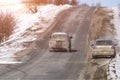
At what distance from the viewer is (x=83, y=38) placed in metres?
52.1

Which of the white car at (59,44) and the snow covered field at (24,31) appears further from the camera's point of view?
the white car at (59,44)

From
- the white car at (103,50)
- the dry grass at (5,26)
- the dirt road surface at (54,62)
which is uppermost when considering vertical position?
the dry grass at (5,26)

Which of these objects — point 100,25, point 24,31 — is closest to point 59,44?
point 24,31

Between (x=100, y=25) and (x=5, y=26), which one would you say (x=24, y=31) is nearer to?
(x=5, y=26)

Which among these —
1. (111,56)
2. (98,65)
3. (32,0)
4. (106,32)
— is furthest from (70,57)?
(32,0)

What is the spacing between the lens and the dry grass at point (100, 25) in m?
54.6

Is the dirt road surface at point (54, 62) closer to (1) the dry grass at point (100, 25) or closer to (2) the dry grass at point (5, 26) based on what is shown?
(1) the dry grass at point (100, 25)

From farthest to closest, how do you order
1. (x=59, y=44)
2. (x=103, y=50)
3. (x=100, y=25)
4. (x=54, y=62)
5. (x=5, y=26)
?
(x=100, y=25) < (x=5, y=26) < (x=59, y=44) < (x=103, y=50) < (x=54, y=62)

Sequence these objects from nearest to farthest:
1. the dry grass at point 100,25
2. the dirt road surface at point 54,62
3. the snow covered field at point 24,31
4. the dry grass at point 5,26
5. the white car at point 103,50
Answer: the dirt road surface at point 54,62 < the white car at point 103,50 < the snow covered field at point 24,31 < the dry grass at point 100,25 < the dry grass at point 5,26

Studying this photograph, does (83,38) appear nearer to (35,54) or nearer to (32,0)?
(35,54)

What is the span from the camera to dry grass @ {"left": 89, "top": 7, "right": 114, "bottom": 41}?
5462 centimetres

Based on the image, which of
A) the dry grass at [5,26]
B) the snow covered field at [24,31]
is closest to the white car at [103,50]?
the snow covered field at [24,31]

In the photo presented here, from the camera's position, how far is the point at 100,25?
60.6 m

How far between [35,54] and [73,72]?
12405 millimetres
